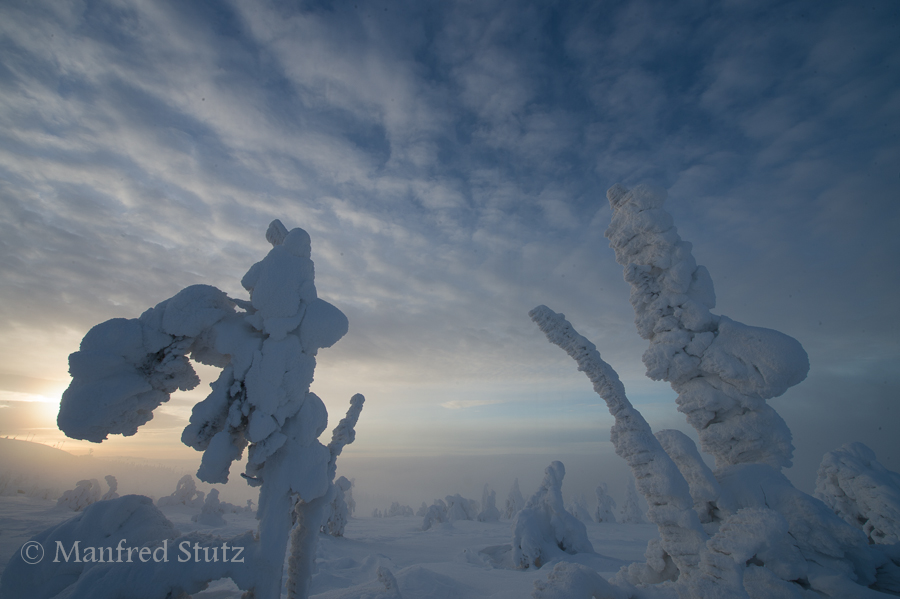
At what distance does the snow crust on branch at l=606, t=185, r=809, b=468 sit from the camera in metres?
7.66

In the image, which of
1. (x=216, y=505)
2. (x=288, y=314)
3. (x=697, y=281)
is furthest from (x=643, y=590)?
(x=216, y=505)

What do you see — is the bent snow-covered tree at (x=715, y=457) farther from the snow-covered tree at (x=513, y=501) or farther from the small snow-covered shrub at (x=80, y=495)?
the snow-covered tree at (x=513, y=501)

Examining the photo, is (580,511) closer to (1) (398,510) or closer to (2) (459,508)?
(2) (459,508)

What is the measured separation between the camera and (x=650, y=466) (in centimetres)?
683

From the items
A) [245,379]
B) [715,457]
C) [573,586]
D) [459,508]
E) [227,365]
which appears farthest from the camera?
[459,508]

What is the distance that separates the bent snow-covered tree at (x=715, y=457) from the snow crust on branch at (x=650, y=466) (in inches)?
0.8

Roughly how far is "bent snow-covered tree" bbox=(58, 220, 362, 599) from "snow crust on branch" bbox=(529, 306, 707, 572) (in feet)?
18.9

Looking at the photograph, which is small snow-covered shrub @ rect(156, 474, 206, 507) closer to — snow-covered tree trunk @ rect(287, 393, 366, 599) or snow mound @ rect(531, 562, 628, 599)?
snow-covered tree trunk @ rect(287, 393, 366, 599)

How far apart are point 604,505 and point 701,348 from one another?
32412 millimetres

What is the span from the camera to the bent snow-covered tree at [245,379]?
5.58 meters

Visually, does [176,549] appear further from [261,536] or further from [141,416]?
[141,416]

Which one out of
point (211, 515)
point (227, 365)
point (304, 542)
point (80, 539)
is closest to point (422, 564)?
point (304, 542)

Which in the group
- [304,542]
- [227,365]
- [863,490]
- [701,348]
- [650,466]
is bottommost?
[304,542]

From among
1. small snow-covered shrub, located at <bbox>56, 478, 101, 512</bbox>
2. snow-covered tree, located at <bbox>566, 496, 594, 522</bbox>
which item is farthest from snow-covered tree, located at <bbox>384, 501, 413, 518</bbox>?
small snow-covered shrub, located at <bbox>56, 478, 101, 512</bbox>
